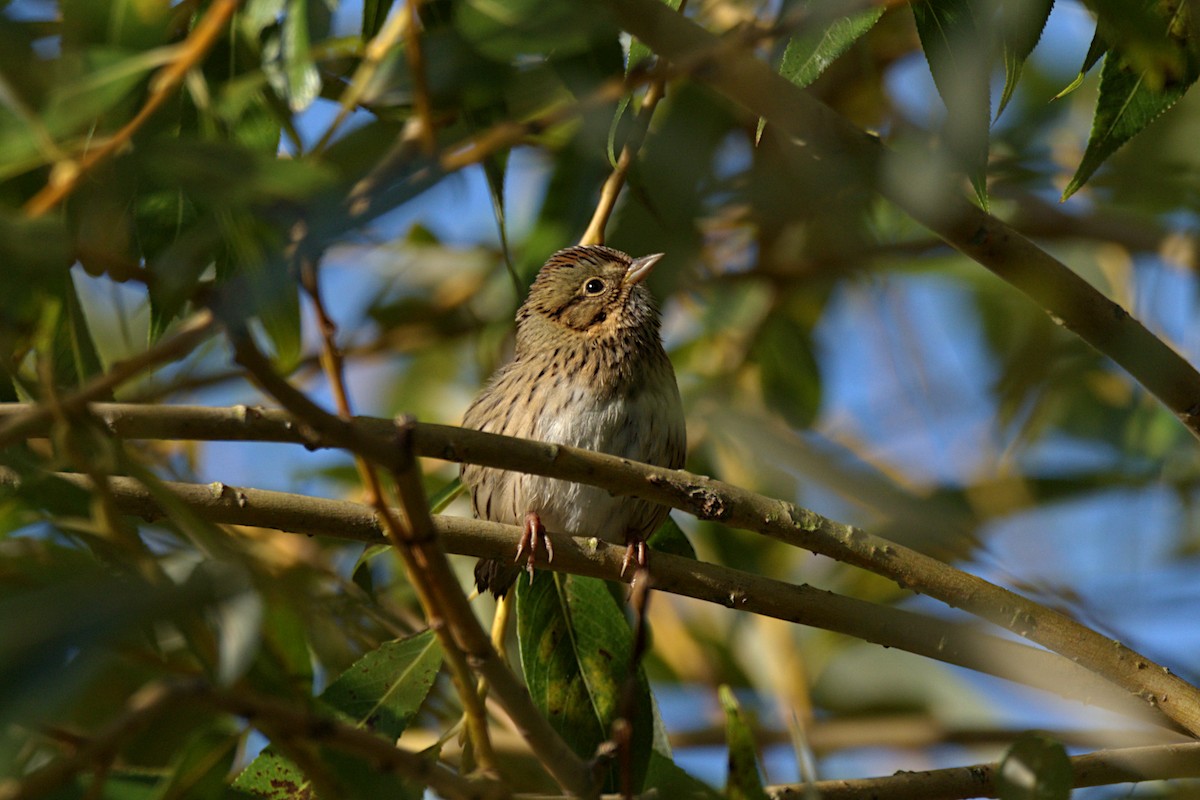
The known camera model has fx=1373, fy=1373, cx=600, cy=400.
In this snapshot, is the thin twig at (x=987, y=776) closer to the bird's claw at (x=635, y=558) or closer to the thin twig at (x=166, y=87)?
the bird's claw at (x=635, y=558)

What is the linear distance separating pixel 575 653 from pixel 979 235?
1.47 meters

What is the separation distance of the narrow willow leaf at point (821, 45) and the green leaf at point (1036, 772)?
136cm

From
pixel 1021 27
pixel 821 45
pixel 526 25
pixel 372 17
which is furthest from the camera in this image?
pixel 372 17

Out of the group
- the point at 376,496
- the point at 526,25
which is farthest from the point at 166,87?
the point at 376,496

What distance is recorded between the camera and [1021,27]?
8.80ft

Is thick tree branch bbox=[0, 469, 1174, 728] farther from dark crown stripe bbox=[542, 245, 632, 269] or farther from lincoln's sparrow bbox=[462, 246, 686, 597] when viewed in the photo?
dark crown stripe bbox=[542, 245, 632, 269]

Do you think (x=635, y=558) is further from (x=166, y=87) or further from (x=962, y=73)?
(x=166, y=87)

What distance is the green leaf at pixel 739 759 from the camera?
2.29m

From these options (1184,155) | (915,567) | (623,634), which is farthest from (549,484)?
(1184,155)

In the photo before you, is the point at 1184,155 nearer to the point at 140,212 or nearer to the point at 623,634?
the point at 623,634

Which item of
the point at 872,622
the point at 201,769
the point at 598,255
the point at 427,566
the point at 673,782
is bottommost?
the point at 201,769

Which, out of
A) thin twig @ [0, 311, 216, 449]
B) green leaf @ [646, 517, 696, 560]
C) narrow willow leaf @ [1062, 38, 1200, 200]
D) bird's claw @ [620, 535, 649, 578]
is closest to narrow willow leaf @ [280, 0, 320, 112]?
thin twig @ [0, 311, 216, 449]

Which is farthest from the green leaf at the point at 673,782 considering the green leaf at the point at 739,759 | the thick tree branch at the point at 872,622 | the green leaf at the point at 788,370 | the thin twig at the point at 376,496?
the green leaf at the point at 788,370

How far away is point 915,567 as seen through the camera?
2.88m
